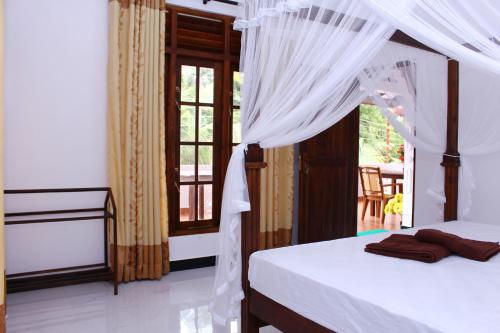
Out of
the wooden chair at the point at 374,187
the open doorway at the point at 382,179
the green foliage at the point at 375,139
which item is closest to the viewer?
the open doorway at the point at 382,179

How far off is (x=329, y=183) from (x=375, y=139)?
5519mm

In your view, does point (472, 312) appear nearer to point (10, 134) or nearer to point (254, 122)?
point (254, 122)

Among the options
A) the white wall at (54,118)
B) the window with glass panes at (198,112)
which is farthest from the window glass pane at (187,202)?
the white wall at (54,118)

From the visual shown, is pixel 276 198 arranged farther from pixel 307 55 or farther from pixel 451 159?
pixel 307 55

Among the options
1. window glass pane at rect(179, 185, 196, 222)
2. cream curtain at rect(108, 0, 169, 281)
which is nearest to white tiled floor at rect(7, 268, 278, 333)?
cream curtain at rect(108, 0, 169, 281)

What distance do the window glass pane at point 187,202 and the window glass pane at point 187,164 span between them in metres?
0.08

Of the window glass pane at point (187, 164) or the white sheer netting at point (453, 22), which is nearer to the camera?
the white sheer netting at point (453, 22)

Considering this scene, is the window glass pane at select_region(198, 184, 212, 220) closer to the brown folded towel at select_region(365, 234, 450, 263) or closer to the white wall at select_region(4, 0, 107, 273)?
the white wall at select_region(4, 0, 107, 273)

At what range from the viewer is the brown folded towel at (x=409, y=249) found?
2.10m

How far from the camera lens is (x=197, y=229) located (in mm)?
3889

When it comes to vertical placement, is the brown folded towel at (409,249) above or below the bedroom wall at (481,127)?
below

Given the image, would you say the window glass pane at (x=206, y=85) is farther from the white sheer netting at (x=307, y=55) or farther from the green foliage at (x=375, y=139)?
the green foliage at (x=375, y=139)

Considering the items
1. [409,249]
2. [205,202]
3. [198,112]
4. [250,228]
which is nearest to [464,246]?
[409,249]

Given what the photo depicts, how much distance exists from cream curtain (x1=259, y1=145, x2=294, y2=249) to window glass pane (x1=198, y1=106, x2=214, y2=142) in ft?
1.86
